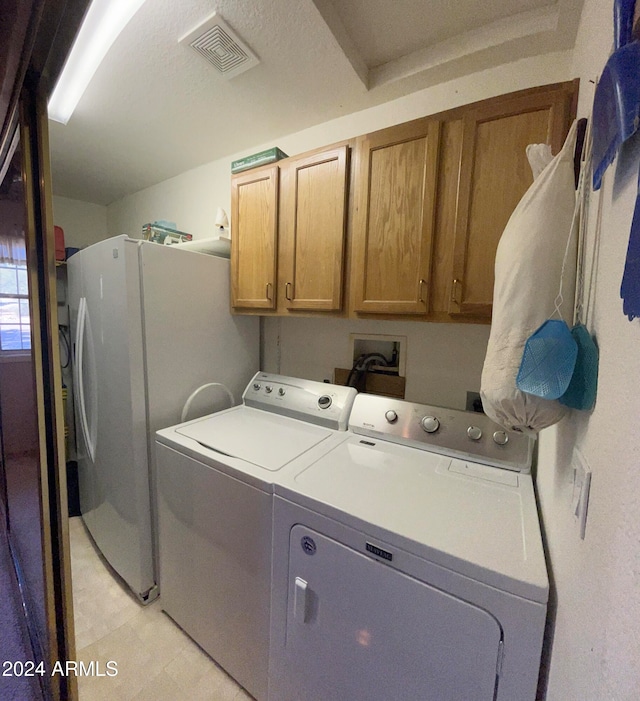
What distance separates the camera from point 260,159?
64.9 inches

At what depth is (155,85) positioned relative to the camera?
1498mm

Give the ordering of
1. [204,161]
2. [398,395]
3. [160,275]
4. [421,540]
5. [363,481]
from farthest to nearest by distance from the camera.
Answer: [204,161] → [398,395] → [160,275] → [363,481] → [421,540]

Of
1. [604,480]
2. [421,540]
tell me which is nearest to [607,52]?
[604,480]

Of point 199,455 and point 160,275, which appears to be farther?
point 160,275

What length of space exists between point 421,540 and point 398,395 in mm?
973

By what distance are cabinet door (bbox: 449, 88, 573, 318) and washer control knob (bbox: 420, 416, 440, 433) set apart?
0.45m

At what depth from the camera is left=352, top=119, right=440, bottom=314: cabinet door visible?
1.20 metres

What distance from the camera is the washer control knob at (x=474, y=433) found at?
1156 millimetres

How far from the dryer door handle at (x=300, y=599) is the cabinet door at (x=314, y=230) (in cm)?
107

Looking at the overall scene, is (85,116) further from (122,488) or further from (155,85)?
(122,488)

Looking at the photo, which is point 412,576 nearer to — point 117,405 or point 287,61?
point 117,405

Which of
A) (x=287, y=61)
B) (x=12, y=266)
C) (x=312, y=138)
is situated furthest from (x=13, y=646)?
(x=312, y=138)

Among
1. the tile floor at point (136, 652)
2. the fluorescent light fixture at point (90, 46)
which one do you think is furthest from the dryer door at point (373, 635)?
the fluorescent light fixture at point (90, 46)

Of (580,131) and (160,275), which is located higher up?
(580,131)
